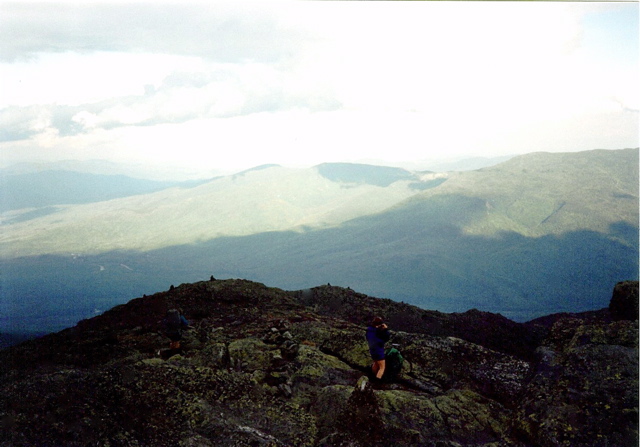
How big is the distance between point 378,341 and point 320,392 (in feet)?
8.54

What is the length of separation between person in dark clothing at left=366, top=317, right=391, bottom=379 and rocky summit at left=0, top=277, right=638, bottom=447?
0.52 m

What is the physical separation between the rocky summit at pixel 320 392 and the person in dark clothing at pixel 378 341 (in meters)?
0.52

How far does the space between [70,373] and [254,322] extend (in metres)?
11.4

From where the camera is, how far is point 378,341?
1461 centimetres

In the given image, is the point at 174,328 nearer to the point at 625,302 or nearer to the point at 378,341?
the point at 378,341

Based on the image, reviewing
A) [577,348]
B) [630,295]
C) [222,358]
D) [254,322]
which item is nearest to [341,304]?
[254,322]

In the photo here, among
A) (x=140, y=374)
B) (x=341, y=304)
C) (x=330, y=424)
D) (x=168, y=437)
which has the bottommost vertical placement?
(x=341, y=304)

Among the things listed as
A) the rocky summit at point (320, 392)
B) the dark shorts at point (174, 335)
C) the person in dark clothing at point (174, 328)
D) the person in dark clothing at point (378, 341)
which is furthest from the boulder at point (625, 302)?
the dark shorts at point (174, 335)

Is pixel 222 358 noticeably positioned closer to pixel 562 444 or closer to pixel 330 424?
pixel 330 424

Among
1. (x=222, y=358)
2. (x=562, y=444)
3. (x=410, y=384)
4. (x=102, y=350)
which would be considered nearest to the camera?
(x=562, y=444)

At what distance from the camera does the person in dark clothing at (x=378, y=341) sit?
47.9ft

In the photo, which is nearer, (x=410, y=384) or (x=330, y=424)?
(x=330, y=424)

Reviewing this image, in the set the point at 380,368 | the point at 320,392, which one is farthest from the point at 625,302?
the point at 320,392

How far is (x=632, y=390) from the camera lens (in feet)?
33.4
